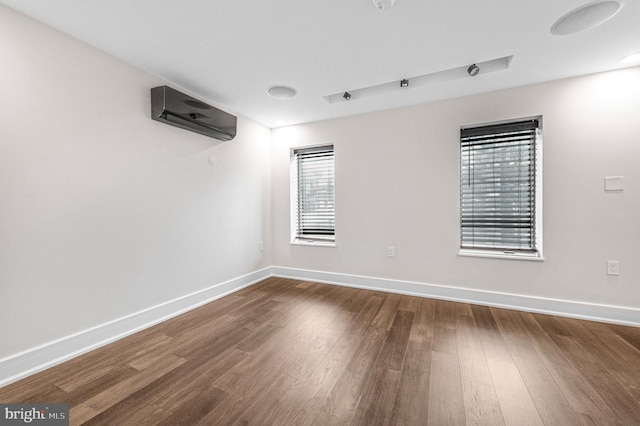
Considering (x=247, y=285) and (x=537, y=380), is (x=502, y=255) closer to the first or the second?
(x=537, y=380)

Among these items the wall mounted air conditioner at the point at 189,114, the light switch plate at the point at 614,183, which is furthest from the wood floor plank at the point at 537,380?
the wall mounted air conditioner at the point at 189,114

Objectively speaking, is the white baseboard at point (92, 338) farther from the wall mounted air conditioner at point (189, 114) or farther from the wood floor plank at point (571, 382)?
the wood floor plank at point (571, 382)

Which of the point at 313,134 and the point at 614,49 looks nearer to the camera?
the point at 614,49

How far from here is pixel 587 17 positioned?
5.67 feet

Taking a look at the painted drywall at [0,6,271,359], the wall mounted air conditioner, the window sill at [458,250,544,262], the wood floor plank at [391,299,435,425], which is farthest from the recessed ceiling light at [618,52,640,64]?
the painted drywall at [0,6,271,359]

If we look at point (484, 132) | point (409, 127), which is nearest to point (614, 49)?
point (484, 132)

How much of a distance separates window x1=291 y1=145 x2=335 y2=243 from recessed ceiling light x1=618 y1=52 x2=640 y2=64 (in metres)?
3.01

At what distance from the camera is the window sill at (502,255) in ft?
8.79

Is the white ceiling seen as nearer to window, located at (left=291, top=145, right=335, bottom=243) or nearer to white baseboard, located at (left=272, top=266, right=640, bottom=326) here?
window, located at (left=291, top=145, right=335, bottom=243)

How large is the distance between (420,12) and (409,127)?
162 cm

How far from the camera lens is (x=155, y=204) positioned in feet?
8.00

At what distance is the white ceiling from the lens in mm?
1629

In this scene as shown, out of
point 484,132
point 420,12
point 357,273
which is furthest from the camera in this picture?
point 357,273

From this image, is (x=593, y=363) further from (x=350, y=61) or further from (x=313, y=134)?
(x=313, y=134)
